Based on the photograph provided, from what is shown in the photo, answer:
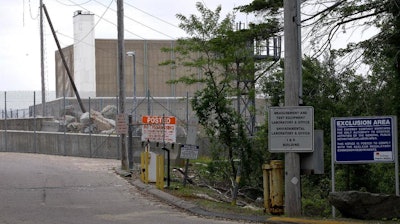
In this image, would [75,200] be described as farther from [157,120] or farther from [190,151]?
[157,120]

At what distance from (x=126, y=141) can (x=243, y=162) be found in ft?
28.0

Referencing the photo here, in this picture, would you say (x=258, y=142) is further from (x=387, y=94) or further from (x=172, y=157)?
(x=172, y=157)

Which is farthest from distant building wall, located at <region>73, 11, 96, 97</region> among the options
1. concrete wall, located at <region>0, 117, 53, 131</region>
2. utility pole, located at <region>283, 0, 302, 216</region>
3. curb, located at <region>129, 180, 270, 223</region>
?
utility pole, located at <region>283, 0, 302, 216</region>

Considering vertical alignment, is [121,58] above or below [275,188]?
above

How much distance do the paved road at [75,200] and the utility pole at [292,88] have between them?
1.55 metres

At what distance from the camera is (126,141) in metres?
27.0

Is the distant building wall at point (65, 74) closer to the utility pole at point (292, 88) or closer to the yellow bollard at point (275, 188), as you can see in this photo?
the yellow bollard at point (275, 188)

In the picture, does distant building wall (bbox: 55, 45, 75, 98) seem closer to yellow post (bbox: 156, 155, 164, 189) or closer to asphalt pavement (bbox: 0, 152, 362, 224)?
asphalt pavement (bbox: 0, 152, 362, 224)

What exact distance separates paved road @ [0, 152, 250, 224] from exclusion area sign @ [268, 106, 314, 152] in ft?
6.61

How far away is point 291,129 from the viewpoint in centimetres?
1357

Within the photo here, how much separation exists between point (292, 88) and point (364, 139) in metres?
1.82

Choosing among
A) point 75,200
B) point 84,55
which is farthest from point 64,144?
point 84,55

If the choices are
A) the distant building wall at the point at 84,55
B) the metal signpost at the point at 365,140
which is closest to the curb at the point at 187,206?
the metal signpost at the point at 365,140

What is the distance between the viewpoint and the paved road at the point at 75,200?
1369 centimetres
